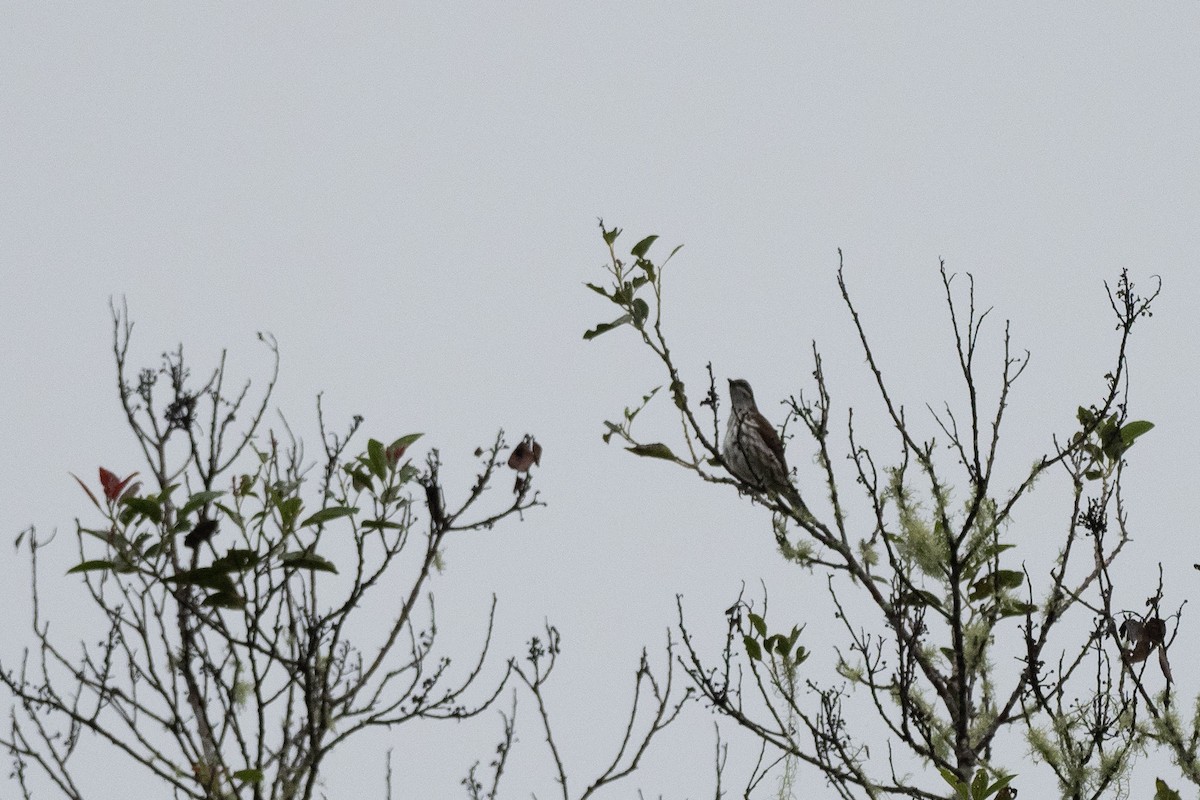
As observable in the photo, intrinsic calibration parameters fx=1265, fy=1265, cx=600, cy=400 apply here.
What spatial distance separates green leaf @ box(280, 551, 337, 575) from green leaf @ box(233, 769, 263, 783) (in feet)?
1.93

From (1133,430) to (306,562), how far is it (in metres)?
3.31

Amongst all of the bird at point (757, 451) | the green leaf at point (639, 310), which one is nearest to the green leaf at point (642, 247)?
the green leaf at point (639, 310)

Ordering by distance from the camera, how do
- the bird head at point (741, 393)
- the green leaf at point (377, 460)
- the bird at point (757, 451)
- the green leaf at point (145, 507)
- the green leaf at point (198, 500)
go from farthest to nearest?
1. the bird head at point (741, 393)
2. the bird at point (757, 451)
3. the green leaf at point (377, 460)
4. the green leaf at point (145, 507)
5. the green leaf at point (198, 500)

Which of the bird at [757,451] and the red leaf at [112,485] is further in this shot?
the bird at [757,451]

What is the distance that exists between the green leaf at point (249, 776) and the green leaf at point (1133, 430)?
11.5 ft

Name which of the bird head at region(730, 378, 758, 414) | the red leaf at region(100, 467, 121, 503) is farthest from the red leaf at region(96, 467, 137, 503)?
the bird head at region(730, 378, 758, 414)

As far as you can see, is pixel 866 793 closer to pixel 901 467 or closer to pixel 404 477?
pixel 901 467

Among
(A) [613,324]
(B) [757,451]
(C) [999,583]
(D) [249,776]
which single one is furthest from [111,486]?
(B) [757,451]

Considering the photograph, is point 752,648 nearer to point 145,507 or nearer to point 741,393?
point 145,507

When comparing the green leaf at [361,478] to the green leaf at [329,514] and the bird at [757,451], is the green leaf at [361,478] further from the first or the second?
the bird at [757,451]

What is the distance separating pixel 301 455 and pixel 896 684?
99.4 inches

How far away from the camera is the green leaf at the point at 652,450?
5488mm

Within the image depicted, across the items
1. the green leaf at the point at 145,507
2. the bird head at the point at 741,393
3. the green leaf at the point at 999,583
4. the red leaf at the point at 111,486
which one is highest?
the bird head at the point at 741,393

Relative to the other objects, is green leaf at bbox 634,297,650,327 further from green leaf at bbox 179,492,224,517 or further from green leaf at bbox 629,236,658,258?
green leaf at bbox 179,492,224,517
